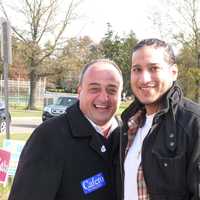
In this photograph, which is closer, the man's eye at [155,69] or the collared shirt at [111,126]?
the man's eye at [155,69]

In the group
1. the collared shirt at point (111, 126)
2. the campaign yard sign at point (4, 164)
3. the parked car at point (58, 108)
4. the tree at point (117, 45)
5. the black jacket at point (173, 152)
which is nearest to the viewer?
the black jacket at point (173, 152)

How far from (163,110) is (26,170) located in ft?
2.97

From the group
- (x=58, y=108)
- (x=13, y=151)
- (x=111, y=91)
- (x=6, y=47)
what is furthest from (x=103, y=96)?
(x=58, y=108)

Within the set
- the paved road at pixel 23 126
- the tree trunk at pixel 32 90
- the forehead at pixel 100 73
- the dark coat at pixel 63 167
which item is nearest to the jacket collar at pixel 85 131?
the dark coat at pixel 63 167

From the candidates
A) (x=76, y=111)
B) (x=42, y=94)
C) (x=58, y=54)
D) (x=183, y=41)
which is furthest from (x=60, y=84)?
(x=76, y=111)

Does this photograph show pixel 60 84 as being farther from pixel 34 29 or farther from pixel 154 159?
pixel 154 159

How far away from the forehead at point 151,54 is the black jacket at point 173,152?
200mm

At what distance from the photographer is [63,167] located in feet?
10.0

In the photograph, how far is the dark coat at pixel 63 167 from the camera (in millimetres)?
3043

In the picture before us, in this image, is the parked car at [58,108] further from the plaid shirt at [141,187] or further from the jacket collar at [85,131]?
the plaid shirt at [141,187]

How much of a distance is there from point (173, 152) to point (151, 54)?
0.56 metres

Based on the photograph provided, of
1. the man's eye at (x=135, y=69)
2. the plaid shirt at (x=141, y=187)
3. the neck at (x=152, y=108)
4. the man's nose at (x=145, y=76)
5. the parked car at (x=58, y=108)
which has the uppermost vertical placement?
the man's eye at (x=135, y=69)

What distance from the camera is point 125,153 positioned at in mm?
3014

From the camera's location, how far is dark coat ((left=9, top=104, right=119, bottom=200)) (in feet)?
9.98
